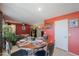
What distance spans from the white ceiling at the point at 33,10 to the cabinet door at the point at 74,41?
0.35m

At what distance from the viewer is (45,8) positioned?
2.06m

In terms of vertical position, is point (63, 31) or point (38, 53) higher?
point (63, 31)

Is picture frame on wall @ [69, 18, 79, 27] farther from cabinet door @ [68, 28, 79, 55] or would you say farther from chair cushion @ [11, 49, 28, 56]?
chair cushion @ [11, 49, 28, 56]

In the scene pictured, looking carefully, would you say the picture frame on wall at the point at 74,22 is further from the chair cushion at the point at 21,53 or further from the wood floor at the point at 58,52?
the chair cushion at the point at 21,53

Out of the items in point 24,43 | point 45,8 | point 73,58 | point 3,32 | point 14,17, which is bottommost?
point 73,58

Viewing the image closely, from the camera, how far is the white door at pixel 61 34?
A: 6.86ft

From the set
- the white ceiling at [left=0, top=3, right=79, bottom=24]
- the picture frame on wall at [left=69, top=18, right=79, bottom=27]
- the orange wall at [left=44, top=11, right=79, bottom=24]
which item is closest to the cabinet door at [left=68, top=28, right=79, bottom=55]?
the picture frame on wall at [left=69, top=18, right=79, bottom=27]

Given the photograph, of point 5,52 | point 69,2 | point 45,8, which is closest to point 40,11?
point 45,8

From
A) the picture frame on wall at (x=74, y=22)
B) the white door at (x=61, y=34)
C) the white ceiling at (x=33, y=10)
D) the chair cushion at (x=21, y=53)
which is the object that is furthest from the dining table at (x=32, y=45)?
the picture frame on wall at (x=74, y=22)

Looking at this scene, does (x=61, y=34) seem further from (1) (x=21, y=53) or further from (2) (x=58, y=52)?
(1) (x=21, y=53)

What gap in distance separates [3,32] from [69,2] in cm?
123

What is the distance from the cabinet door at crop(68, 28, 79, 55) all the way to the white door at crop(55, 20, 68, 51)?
0.07 m

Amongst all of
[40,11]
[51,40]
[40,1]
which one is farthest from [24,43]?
[40,1]

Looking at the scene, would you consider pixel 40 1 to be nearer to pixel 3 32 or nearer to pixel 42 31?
pixel 42 31
